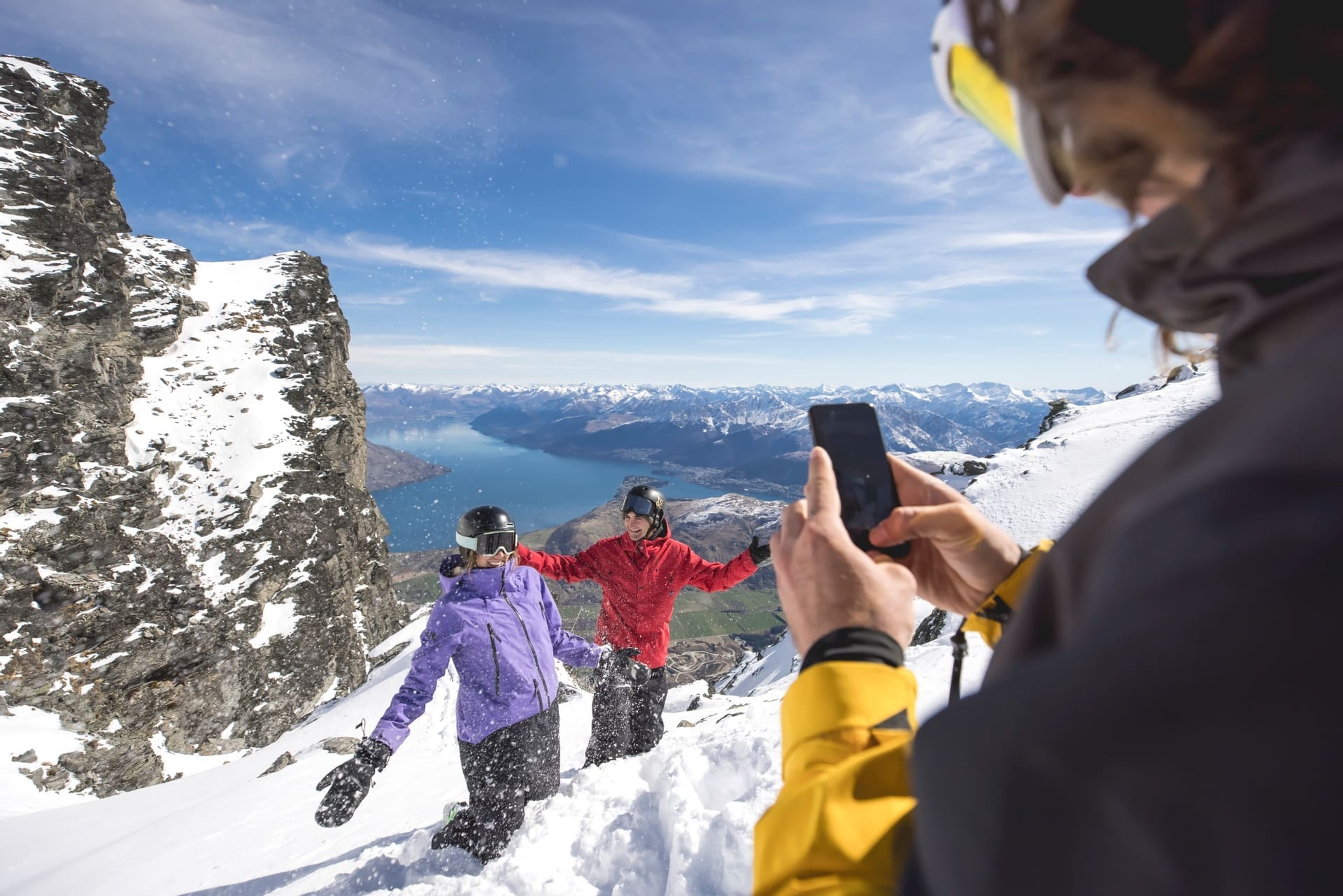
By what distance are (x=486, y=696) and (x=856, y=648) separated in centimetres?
399

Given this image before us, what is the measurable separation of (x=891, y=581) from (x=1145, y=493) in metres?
0.68

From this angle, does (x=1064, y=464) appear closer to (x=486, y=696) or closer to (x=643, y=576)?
(x=643, y=576)

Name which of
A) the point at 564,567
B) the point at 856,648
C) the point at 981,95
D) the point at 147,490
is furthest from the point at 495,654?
the point at 147,490

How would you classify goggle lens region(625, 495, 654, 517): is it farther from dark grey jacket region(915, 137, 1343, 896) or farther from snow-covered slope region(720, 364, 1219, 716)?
snow-covered slope region(720, 364, 1219, 716)

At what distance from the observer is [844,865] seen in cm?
81

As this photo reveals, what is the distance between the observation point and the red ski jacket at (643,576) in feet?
20.0

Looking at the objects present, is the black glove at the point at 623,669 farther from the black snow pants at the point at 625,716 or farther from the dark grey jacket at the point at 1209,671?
the dark grey jacket at the point at 1209,671

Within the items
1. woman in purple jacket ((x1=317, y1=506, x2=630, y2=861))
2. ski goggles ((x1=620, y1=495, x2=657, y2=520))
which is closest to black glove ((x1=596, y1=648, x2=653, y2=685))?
woman in purple jacket ((x1=317, y1=506, x2=630, y2=861))

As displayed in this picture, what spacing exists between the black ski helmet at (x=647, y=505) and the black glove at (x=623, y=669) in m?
1.45

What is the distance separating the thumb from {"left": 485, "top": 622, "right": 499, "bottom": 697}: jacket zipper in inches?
139

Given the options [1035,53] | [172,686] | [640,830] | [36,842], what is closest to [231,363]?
[172,686]

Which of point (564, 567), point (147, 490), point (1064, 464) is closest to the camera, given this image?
point (564, 567)

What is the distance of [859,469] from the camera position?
1.70 m

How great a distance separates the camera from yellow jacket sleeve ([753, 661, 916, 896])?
0.82 metres
